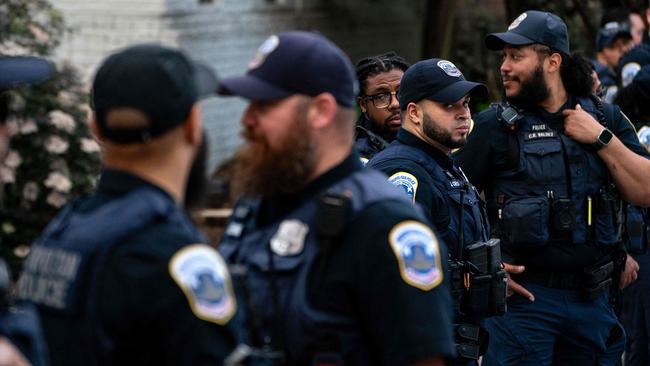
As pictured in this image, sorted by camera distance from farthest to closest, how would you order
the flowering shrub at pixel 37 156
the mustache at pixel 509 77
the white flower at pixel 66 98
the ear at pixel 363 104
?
the white flower at pixel 66 98, the flowering shrub at pixel 37 156, the ear at pixel 363 104, the mustache at pixel 509 77

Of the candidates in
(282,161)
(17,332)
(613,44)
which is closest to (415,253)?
(282,161)

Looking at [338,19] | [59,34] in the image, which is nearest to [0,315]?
[59,34]

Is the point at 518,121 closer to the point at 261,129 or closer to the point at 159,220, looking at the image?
the point at 261,129

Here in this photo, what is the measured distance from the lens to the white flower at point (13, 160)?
8.22 m

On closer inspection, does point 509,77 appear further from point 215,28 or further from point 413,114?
point 215,28

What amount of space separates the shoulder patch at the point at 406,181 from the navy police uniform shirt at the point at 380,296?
5.79 feet

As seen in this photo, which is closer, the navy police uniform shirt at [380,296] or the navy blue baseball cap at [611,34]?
the navy police uniform shirt at [380,296]

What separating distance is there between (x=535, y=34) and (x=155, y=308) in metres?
3.77

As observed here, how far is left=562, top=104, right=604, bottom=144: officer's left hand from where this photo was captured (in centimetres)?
592

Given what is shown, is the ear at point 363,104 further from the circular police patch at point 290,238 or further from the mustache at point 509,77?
the circular police patch at point 290,238

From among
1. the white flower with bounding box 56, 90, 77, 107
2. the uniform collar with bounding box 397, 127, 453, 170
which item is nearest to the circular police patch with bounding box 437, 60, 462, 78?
the uniform collar with bounding box 397, 127, 453, 170

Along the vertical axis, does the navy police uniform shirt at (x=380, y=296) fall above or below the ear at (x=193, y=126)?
below

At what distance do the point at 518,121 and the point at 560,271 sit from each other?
2.38ft

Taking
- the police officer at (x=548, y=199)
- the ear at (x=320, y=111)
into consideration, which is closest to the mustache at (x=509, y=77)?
the police officer at (x=548, y=199)
